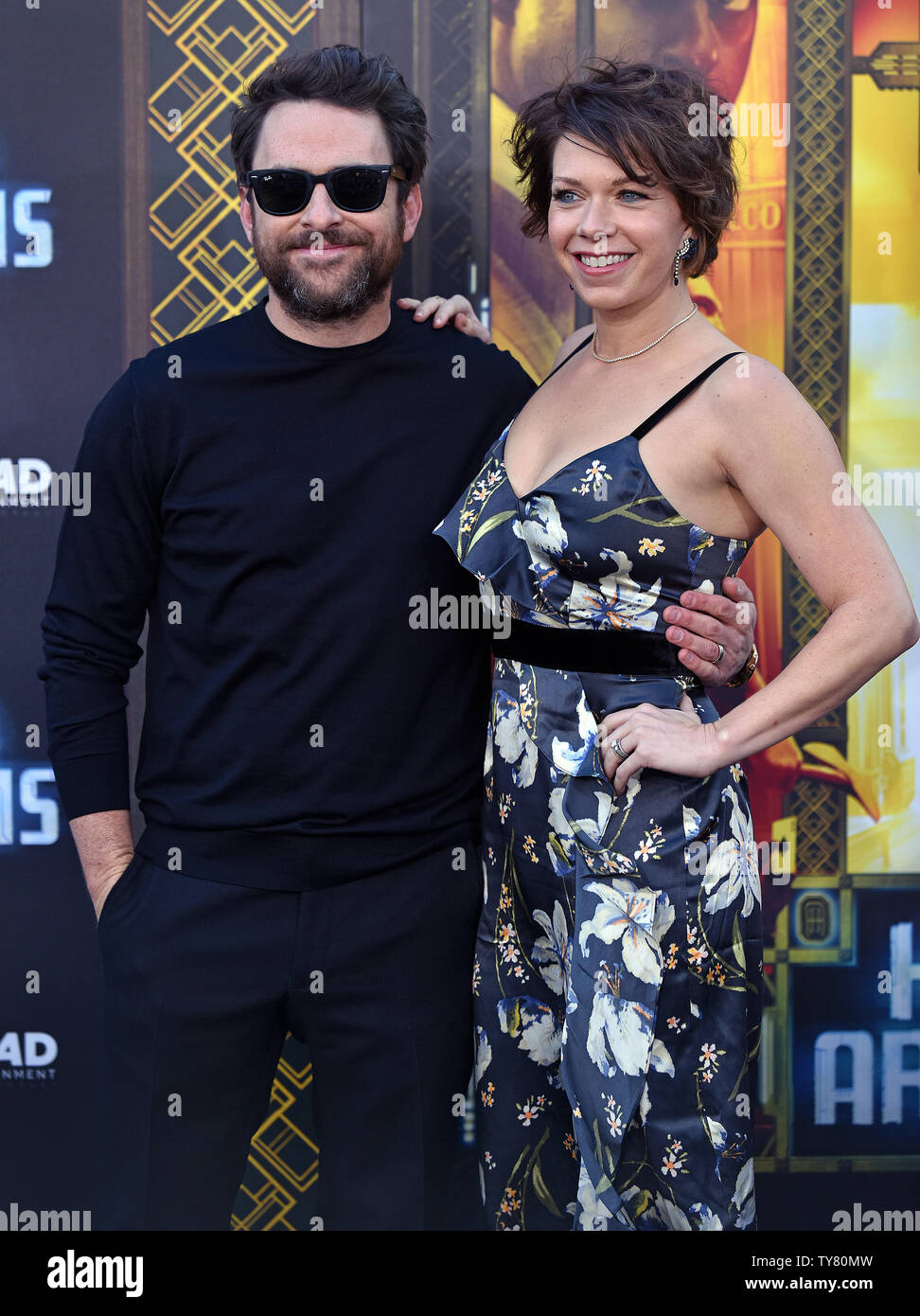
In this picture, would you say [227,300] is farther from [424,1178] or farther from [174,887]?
[424,1178]

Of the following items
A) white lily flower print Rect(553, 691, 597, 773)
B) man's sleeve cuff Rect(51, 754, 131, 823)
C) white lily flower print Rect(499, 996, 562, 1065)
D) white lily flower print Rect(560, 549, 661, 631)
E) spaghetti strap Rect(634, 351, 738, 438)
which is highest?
spaghetti strap Rect(634, 351, 738, 438)

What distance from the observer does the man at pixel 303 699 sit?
2.15 meters

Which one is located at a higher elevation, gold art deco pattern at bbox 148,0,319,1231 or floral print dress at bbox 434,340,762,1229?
gold art deco pattern at bbox 148,0,319,1231

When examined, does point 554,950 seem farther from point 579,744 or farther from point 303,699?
point 303,699

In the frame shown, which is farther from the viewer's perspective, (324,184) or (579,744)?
(324,184)

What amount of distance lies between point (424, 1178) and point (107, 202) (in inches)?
85.1

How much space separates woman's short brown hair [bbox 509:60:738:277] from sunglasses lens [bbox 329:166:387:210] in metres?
0.28

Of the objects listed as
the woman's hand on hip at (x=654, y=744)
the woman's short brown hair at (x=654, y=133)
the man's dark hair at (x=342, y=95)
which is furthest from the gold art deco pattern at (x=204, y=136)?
the woman's hand on hip at (x=654, y=744)

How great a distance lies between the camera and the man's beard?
215cm

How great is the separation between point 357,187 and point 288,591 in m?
0.72

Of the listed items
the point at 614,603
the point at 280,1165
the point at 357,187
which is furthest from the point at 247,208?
the point at 280,1165

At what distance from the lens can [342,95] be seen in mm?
2164

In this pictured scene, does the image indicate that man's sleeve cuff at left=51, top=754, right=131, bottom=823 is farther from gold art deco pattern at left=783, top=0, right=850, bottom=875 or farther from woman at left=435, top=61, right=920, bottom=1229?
gold art deco pattern at left=783, top=0, right=850, bottom=875

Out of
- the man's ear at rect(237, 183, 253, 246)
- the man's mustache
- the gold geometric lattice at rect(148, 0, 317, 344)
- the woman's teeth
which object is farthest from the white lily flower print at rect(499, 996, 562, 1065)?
the gold geometric lattice at rect(148, 0, 317, 344)
